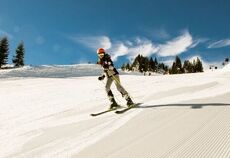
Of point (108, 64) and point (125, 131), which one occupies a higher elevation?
point (108, 64)

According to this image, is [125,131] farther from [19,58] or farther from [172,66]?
[172,66]

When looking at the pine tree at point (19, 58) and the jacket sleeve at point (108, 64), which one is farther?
the pine tree at point (19, 58)

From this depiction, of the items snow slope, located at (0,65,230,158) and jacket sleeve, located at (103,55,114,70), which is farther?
jacket sleeve, located at (103,55,114,70)

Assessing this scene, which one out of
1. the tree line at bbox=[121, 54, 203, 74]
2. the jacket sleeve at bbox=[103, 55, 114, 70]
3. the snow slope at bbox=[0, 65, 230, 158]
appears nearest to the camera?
the snow slope at bbox=[0, 65, 230, 158]

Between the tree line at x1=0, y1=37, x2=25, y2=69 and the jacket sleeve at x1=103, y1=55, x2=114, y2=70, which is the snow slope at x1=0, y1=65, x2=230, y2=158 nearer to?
the jacket sleeve at x1=103, y1=55, x2=114, y2=70

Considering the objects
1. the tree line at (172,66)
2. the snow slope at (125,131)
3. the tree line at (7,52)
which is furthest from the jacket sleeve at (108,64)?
the tree line at (172,66)

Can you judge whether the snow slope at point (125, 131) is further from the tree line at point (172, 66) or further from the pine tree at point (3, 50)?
the tree line at point (172, 66)

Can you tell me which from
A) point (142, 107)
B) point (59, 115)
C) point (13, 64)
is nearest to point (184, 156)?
point (142, 107)

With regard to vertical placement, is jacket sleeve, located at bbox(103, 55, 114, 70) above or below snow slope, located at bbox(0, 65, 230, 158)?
above

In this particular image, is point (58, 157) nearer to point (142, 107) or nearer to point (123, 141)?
point (123, 141)

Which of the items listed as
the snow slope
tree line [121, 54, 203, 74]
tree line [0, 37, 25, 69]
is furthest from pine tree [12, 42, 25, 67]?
the snow slope

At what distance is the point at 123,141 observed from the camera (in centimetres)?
586

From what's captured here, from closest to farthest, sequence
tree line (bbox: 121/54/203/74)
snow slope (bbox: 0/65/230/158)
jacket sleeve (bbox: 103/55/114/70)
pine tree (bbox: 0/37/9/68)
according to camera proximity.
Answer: snow slope (bbox: 0/65/230/158)
jacket sleeve (bbox: 103/55/114/70)
pine tree (bbox: 0/37/9/68)
tree line (bbox: 121/54/203/74)

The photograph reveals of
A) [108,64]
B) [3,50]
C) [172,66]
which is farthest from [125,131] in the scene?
[172,66]
